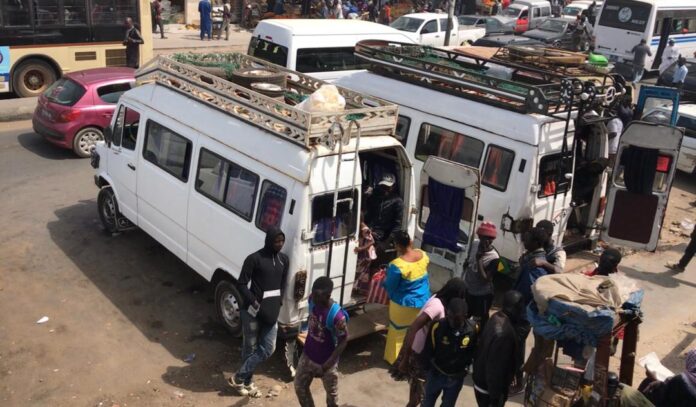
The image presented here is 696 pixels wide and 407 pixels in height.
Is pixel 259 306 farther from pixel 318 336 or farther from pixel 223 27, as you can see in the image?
pixel 223 27

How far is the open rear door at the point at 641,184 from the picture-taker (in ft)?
29.0

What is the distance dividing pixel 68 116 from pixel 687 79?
15308mm

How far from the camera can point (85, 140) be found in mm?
12422

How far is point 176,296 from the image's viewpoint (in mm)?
8219

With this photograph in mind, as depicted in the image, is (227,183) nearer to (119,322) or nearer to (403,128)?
(119,322)

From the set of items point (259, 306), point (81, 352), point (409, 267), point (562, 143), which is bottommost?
point (81, 352)

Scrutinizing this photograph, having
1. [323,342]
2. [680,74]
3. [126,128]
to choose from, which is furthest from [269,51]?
[680,74]

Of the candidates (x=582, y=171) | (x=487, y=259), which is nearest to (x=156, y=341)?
(x=487, y=259)

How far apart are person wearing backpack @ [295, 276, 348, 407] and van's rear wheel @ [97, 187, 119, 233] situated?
4.60 m

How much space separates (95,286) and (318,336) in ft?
12.6

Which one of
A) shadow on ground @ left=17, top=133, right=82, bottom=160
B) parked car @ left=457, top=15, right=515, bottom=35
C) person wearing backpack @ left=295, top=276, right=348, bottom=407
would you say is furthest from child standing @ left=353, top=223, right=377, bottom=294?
parked car @ left=457, top=15, right=515, bottom=35

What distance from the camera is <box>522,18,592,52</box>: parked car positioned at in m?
24.5

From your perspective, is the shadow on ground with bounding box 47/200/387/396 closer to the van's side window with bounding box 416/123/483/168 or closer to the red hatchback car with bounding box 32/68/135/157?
the red hatchback car with bounding box 32/68/135/157

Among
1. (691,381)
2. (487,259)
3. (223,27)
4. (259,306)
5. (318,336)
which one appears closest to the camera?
(691,381)
